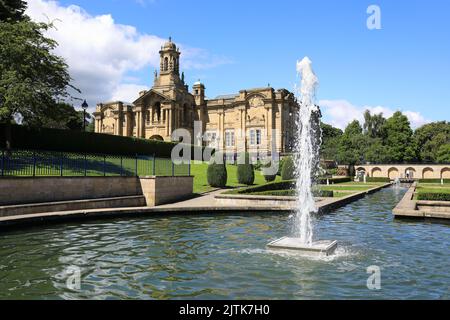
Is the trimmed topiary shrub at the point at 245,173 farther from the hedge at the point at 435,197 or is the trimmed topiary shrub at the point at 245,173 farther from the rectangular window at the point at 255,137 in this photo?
the rectangular window at the point at 255,137

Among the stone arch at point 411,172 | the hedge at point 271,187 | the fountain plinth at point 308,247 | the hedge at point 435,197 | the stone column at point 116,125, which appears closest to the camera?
the fountain plinth at point 308,247

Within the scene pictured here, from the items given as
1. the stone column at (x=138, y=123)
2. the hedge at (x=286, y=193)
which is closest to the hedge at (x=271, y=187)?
the hedge at (x=286, y=193)

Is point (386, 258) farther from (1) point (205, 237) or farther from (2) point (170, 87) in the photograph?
(2) point (170, 87)

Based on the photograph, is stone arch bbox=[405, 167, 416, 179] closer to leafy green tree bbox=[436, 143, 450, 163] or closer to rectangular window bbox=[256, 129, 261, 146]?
leafy green tree bbox=[436, 143, 450, 163]

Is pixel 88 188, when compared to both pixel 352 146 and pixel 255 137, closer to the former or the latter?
pixel 255 137

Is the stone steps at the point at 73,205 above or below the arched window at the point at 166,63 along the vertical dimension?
below

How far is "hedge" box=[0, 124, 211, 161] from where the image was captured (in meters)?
27.5

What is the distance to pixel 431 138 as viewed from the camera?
82.7 metres

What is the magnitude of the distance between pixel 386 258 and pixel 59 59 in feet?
74.7

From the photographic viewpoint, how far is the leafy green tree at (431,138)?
78150mm

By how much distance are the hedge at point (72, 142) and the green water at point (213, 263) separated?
1620cm

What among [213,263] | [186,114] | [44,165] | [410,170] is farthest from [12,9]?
[410,170]
